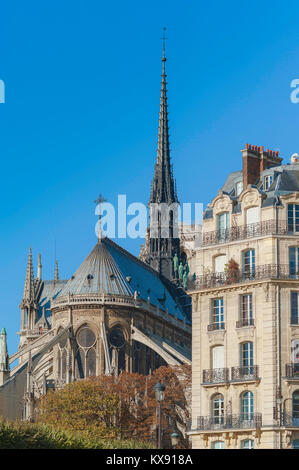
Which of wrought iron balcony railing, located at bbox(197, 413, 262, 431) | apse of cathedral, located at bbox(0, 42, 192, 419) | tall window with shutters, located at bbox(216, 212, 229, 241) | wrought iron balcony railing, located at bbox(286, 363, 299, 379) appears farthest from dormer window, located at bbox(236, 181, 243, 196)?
apse of cathedral, located at bbox(0, 42, 192, 419)

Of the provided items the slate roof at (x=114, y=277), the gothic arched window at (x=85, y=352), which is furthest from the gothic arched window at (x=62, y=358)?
the slate roof at (x=114, y=277)

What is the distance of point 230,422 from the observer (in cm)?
6988

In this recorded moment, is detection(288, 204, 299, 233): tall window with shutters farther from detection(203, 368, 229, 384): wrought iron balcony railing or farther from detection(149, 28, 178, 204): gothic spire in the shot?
detection(149, 28, 178, 204): gothic spire

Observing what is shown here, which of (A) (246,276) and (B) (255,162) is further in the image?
(B) (255,162)

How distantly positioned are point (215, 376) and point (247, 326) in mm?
3297

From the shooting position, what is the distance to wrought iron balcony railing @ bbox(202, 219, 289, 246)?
72.4m

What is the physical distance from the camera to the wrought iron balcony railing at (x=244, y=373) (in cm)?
7000

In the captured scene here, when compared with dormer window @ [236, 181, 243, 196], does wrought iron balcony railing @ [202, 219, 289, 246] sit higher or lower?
lower

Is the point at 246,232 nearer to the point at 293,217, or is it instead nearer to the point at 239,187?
the point at 293,217

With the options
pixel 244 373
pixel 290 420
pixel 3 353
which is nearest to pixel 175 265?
pixel 3 353

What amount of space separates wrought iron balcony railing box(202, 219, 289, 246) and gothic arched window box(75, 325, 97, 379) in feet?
127

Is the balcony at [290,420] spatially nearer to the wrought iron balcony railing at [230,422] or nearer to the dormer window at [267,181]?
the wrought iron balcony railing at [230,422]

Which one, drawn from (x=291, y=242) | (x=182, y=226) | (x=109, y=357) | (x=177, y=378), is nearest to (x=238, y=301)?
(x=291, y=242)
